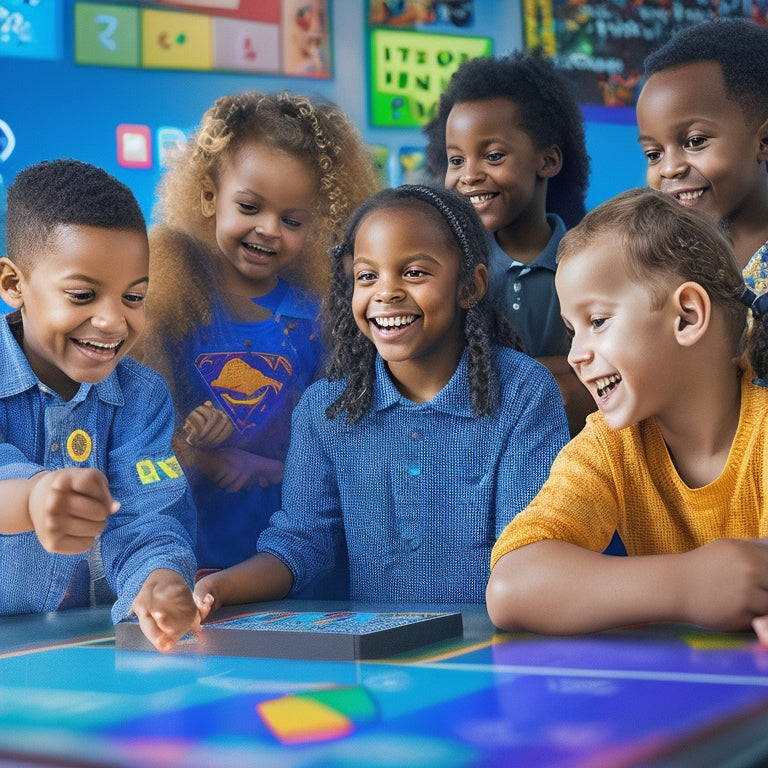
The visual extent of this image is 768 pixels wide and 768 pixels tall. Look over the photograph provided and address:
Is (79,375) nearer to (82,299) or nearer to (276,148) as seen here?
(82,299)

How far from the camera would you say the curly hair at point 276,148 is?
5.96 feet

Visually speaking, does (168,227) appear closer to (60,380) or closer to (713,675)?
(60,380)

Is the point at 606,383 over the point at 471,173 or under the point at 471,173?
under

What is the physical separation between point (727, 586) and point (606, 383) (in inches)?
10.3

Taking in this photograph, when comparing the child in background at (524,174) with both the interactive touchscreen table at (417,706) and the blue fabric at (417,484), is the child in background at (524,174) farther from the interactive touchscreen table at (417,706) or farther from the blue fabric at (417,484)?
the interactive touchscreen table at (417,706)

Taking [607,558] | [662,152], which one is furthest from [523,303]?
[607,558]

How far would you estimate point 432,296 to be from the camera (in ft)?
4.69

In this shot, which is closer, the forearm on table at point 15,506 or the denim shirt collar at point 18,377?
the forearm on table at point 15,506

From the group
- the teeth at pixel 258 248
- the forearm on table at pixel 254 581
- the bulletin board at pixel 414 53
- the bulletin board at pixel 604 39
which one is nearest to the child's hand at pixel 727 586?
the forearm on table at pixel 254 581

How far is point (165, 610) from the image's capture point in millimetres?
958

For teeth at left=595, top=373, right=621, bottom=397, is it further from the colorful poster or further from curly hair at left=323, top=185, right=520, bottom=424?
the colorful poster

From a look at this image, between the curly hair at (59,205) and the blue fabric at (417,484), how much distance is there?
38 cm

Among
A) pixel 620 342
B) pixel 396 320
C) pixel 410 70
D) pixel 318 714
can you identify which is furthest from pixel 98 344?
pixel 410 70

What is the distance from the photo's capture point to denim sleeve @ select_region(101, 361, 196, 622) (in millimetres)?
1162
